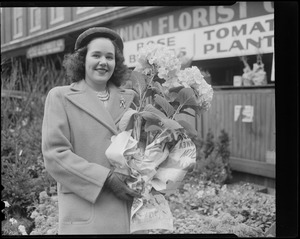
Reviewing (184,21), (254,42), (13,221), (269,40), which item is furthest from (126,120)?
(184,21)

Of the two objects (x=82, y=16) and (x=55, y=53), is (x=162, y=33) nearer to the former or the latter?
(x=82, y=16)

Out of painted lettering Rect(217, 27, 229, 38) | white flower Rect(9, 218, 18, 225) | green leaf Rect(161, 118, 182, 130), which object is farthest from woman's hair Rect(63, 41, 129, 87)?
painted lettering Rect(217, 27, 229, 38)

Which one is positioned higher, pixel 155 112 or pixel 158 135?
pixel 155 112

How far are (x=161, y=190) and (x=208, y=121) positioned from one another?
215 cm

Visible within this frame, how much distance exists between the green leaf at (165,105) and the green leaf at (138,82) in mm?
99

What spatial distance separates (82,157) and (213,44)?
2335 mm

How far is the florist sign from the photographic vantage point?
3.29 meters

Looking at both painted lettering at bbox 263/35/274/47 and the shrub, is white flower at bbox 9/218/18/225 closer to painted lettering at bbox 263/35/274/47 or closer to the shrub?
the shrub

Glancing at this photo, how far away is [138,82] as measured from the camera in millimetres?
1884

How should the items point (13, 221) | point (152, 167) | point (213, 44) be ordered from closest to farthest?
point (152, 167), point (13, 221), point (213, 44)

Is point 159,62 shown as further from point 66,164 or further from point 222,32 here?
point 222,32

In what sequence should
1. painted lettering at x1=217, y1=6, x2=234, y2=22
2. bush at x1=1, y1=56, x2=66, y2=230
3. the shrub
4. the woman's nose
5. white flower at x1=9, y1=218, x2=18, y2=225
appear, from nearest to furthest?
the woman's nose, the shrub, white flower at x1=9, y1=218, x2=18, y2=225, bush at x1=1, y1=56, x2=66, y2=230, painted lettering at x1=217, y1=6, x2=234, y2=22

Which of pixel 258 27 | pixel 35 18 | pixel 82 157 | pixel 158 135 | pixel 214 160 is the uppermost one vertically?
pixel 35 18

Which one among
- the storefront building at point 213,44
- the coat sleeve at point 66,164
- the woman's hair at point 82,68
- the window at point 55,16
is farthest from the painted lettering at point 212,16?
the coat sleeve at point 66,164
